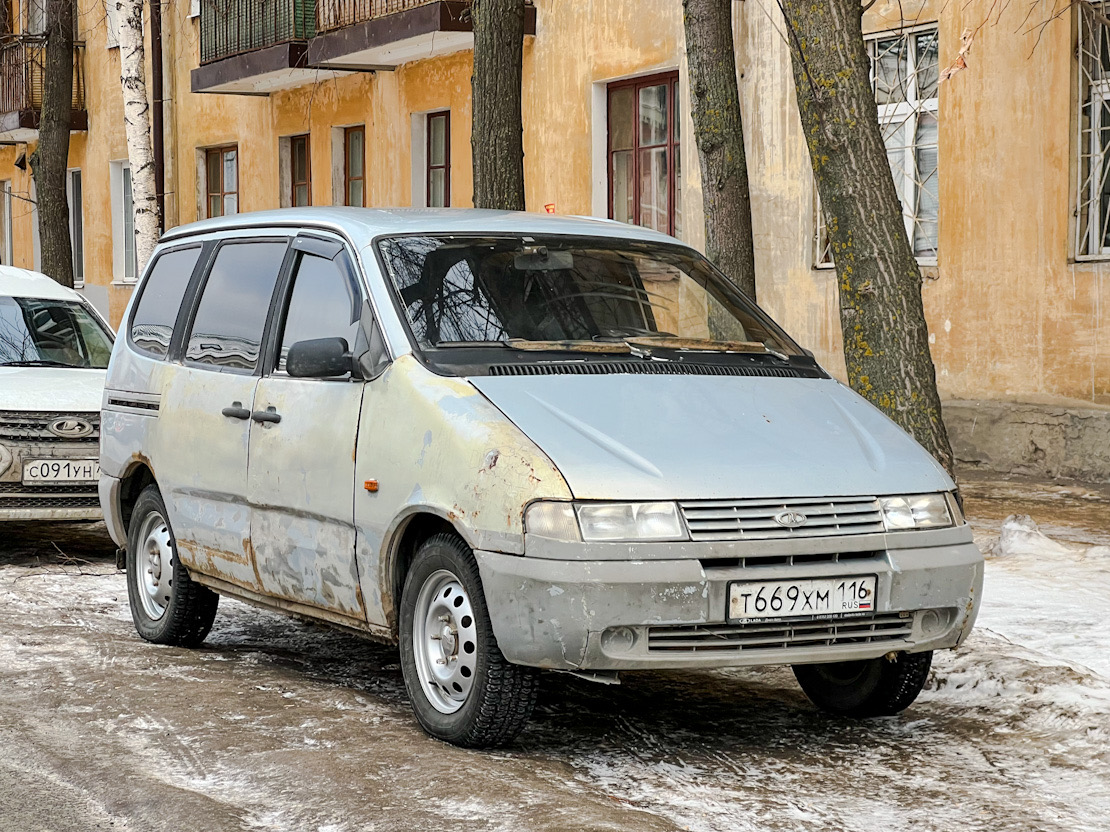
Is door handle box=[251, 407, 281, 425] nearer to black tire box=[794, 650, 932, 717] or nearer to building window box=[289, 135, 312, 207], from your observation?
black tire box=[794, 650, 932, 717]

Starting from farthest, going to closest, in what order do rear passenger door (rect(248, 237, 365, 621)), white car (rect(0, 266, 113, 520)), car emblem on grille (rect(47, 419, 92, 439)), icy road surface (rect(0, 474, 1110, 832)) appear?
1. car emblem on grille (rect(47, 419, 92, 439))
2. white car (rect(0, 266, 113, 520))
3. rear passenger door (rect(248, 237, 365, 621))
4. icy road surface (rect(0, 474, 1110, 832))

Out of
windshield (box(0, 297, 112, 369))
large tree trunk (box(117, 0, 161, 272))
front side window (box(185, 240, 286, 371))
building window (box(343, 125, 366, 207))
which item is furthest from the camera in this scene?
building window (box(343, 125, 366, 207))

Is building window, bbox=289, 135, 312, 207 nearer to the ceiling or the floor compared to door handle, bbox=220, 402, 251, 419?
nearer to the ceiling

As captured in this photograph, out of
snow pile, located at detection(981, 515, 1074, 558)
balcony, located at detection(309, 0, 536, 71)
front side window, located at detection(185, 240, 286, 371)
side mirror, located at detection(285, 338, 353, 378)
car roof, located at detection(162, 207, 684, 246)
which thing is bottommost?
snow pile, located at detection(981, 515, 1074, 558)

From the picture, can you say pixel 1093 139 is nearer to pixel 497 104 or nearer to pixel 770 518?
pixel 497 104

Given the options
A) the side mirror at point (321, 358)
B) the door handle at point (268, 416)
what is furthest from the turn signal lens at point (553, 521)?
the door handle at point (268, 416)

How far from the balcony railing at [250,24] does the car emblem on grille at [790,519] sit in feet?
60.9

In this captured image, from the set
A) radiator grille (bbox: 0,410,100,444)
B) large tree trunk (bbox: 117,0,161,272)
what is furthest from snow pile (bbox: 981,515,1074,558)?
large tree trunk (bbox: 117,0,161,272)

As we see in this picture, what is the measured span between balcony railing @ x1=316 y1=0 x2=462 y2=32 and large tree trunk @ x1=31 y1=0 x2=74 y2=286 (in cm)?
320

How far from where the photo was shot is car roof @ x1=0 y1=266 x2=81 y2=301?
38.5 feet

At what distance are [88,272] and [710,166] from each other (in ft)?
69.2

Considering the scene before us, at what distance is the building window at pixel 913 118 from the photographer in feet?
47.1

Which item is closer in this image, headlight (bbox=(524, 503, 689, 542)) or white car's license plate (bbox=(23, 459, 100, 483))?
headlight (bbox=(524, 503, 689, 542))

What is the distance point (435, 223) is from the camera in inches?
256
